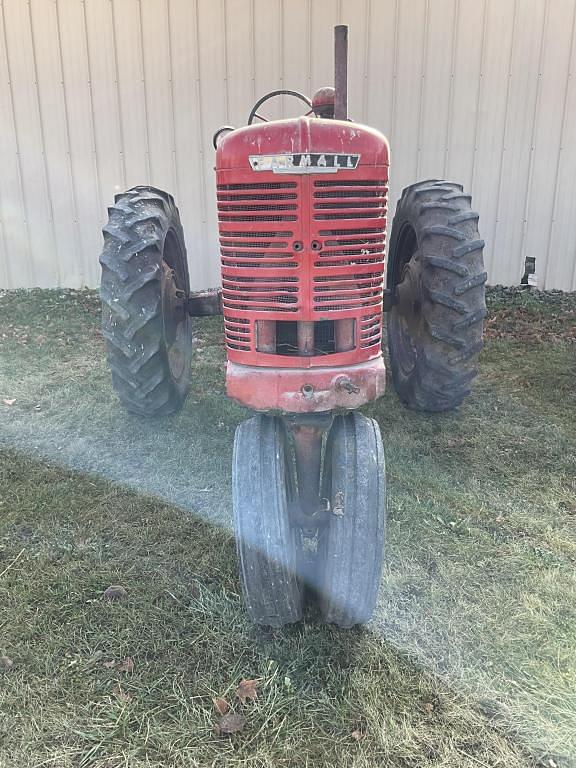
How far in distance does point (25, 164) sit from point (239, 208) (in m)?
6.37

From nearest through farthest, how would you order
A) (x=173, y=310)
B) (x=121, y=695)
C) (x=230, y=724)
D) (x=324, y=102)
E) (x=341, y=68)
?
(x=230, y=724) < (x=121, y=695) < (x=341, y=68) < (x=324, y=102) < (x=173, y=310)

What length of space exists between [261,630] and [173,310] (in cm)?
206

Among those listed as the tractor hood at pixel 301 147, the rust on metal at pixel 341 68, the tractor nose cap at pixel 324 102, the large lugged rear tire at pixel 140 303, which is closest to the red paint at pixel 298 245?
the tractor hood at pixel 301 147

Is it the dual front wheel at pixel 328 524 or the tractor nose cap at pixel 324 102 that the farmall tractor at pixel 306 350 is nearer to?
the dual front wheel at pixel 328 524

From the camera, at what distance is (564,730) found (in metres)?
1.99

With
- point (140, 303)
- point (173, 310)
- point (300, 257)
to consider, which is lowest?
point (173, 310)

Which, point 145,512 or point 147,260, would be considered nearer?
point 145,512

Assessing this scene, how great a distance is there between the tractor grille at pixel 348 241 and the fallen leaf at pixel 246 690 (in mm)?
1255

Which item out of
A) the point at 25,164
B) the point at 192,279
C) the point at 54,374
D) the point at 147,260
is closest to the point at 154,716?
the point at 147,260

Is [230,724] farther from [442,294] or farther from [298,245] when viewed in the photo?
[442,294]

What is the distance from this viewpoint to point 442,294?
343 centimetres

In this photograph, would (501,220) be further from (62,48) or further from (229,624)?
(229,624)

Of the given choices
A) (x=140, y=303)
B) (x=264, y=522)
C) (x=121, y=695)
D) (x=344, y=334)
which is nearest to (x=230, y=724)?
(x=121, y=695)

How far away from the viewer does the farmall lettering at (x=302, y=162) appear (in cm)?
209
